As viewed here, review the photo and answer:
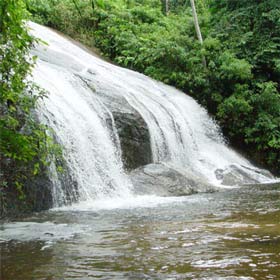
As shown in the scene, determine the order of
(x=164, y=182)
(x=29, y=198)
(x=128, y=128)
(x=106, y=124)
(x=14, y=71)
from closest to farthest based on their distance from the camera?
(x=14, y=71)
(x=29, y=198)
(x=164, y=182)
(x=106, y=124)
(x=128, y=128)

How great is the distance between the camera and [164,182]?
35.1 feet

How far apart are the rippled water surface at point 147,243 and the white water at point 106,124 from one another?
1.29m

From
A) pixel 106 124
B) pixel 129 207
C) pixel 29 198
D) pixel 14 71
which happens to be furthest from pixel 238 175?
pixel 14 71

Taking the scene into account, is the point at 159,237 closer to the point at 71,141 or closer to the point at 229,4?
the point at 71,141

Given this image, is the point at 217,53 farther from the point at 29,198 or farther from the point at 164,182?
the point at 29,198

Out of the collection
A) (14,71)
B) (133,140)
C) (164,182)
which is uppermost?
(14,71)

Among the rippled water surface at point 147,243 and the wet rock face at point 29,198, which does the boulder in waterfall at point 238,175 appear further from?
the wet rock face at point 29,198

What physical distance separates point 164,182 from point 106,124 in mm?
2175

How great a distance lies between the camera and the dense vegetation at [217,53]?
655 inches

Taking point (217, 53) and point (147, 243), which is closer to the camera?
point (147, 243)

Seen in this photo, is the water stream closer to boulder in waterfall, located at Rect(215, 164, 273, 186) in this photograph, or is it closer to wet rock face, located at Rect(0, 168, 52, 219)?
boulder in waterfall, located at Rect(215, 164, 273, 186)

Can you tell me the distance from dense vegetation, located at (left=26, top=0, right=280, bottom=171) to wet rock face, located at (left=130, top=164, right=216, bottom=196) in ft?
18.3

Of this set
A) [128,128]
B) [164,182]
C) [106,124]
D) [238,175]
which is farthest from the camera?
[238,175]

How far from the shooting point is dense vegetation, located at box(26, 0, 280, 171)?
16.6 m
